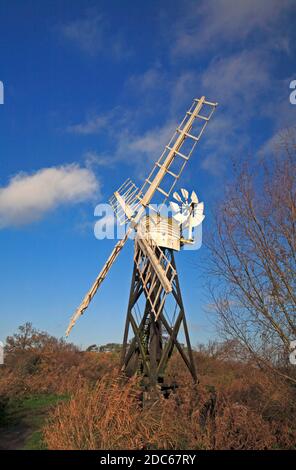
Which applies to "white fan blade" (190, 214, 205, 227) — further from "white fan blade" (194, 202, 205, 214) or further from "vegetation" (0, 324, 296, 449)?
"vegetation" (0, 324, 296, 449)

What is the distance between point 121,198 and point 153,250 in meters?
2.61

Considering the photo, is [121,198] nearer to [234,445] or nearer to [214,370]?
[234,445]

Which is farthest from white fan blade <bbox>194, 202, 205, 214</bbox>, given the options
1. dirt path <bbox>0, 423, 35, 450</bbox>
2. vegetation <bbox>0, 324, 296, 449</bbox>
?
dirt path <bbox>0, 423, 35, 450</bbox>

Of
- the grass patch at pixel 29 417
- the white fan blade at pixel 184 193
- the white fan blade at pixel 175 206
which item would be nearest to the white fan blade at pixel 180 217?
the white fan blade at pixel 175 206

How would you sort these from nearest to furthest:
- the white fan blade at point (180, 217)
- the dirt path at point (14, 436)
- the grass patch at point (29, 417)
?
1. the dirt path at point (14, 436)
2. the grass patch at point (29, 417)
3. the white fan blade at point (180, 217)

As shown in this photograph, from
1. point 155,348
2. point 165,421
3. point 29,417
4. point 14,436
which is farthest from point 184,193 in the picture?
point 14,436

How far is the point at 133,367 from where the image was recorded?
1434 centimetres

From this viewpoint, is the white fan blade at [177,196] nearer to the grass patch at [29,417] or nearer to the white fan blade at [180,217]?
the white fan blade at [180,217]

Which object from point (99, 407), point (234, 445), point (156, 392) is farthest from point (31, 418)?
point (234, 445)

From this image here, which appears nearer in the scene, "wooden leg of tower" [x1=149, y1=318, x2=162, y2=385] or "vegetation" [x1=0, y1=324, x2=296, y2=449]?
"vegetation" [x1=0, y1=324, x2=296, y2=449]

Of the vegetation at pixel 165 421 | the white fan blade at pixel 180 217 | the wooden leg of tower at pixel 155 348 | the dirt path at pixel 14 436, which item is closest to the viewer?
the vegetation at pixel 165 421

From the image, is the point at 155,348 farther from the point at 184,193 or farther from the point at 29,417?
the point at 184,193


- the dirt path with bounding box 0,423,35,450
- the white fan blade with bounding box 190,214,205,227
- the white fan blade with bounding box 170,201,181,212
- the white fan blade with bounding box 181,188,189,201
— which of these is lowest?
the dirt path with bounding box 0,423,35,450

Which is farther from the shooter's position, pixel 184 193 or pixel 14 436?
pixel 184 193
